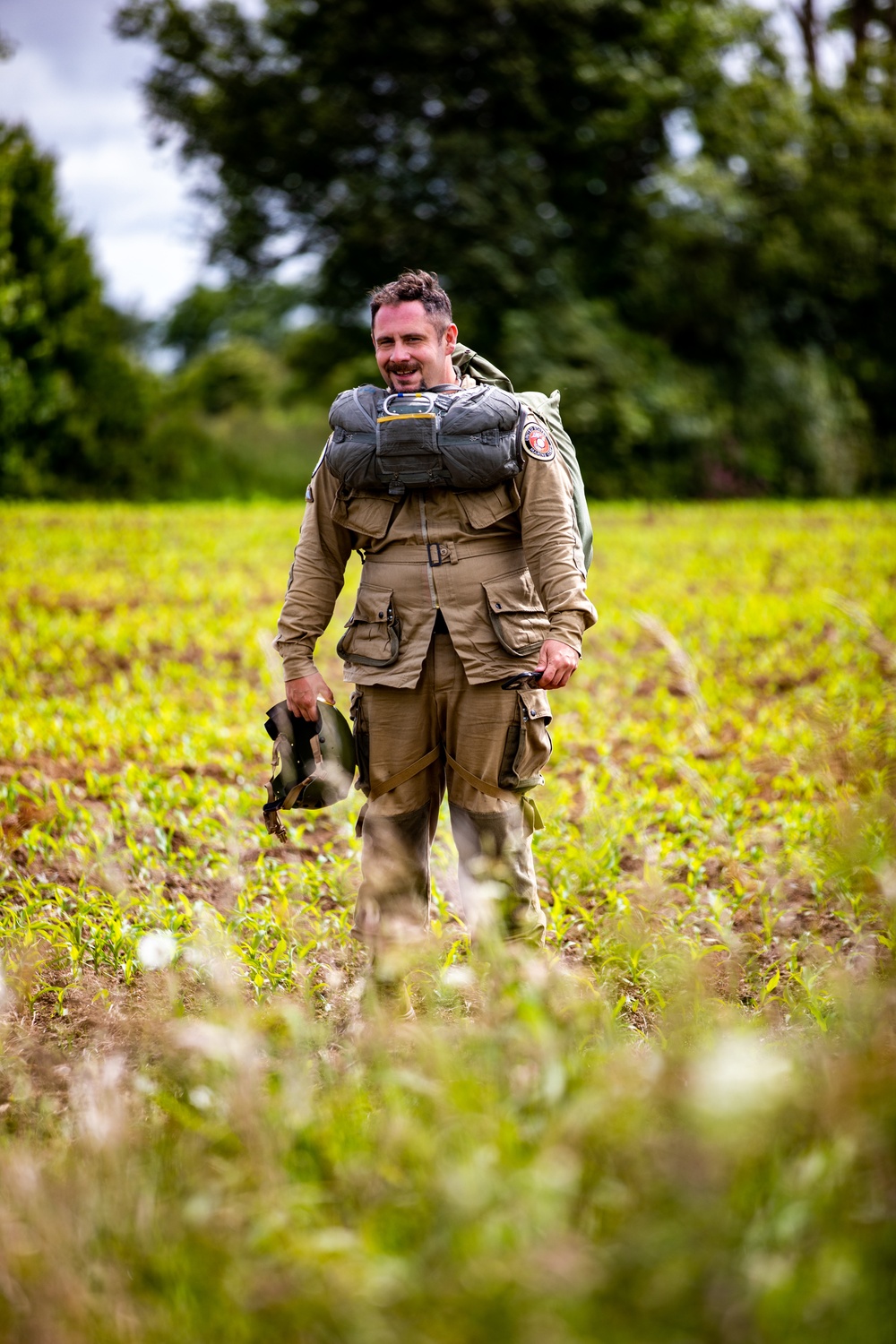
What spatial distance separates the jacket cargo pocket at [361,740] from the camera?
10.9 feet

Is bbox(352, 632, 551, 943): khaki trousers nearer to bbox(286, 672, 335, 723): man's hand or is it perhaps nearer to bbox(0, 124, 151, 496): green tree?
bbox(286, 672, 335, 723): man's hand

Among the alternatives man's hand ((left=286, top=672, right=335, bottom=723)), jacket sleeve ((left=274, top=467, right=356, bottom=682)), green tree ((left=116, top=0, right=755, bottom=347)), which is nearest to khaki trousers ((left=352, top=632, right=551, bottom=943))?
man's hand ((left=286, top=672, right=335, bottom=723))

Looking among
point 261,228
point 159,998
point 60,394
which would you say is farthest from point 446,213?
point 159,998

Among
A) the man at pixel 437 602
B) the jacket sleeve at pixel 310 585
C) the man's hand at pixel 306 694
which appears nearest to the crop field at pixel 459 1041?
the man at pixel 437 602

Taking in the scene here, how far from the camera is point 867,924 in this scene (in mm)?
4039

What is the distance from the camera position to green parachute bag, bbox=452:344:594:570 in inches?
131

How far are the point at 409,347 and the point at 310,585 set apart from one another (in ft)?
2.44

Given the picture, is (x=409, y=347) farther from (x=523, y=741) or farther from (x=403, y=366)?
(x=523, y=741)

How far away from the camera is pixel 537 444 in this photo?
10.4 ft

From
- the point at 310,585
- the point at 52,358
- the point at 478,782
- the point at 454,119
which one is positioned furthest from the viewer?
the point at 454,119

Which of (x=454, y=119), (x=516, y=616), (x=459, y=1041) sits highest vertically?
(x=454, y=119)

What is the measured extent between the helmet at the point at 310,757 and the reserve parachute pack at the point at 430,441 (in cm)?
73

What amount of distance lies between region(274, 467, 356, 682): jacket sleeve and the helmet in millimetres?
143

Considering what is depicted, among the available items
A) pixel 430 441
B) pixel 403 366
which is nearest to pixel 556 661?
pixel 430 441
